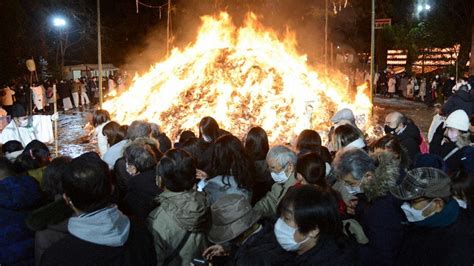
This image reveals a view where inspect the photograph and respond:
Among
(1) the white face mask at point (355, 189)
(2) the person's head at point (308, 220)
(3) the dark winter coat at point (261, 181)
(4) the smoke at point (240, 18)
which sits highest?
(4) the smoke at point (240, 18)

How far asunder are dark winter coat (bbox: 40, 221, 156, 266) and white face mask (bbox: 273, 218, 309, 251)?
2.65 feet

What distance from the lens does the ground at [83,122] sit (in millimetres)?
14856

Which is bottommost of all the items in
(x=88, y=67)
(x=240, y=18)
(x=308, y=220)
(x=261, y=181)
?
(x=261, y=181)

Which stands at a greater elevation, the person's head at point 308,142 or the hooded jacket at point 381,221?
the person's head at point 308,142

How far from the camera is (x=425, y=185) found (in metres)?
3.17

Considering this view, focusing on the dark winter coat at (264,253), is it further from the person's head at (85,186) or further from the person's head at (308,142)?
the person's head at (308,142)

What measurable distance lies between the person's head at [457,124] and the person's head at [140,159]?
Result: 12.8 feet

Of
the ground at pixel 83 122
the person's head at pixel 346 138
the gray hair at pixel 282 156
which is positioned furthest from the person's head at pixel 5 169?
the ground at pixel 83 122

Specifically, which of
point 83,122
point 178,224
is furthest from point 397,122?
point 83,122

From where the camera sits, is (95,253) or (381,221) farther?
(381,221)

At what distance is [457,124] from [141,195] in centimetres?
417

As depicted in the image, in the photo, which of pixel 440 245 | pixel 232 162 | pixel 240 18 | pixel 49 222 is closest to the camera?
pixel 440 245

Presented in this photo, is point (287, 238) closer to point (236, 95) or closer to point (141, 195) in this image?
point (141, 195)

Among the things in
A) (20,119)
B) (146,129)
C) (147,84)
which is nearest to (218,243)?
(146,129)
